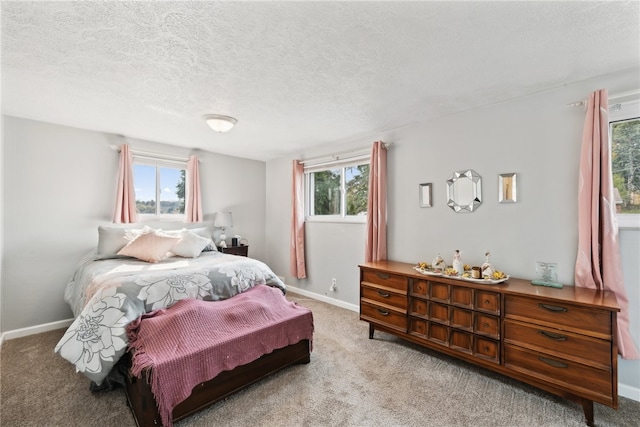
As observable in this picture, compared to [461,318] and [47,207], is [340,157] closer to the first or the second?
[461,318]

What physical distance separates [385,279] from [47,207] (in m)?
3.70

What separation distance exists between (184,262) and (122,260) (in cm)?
68

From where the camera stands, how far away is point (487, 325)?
83.6 inches

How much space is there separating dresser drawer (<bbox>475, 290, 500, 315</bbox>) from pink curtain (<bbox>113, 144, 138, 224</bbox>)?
3.84 metres

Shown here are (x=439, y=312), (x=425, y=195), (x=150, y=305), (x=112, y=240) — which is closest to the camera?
(x=150, y=305)

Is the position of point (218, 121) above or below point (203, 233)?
above

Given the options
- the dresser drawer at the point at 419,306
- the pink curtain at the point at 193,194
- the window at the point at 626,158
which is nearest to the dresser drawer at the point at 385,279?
the dresser drawer at the point at 419,306

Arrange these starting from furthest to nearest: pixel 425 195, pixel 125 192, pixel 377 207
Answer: pixel 125 192
pixel 377 207
pixel 425 195

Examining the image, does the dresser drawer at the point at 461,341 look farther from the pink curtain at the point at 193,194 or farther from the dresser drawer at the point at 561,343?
the pink curtain at the point at 193,194

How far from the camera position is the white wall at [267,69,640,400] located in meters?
2.14

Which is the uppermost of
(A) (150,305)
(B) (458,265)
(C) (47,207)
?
(C) (47,207)

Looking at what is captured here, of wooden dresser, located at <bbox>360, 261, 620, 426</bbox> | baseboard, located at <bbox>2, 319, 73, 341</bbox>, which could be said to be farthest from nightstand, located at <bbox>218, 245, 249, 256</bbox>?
wooden dresser, located at <bbox>360, 261, 620, 426</bbox>

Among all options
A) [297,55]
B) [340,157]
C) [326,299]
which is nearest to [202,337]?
[297,55]

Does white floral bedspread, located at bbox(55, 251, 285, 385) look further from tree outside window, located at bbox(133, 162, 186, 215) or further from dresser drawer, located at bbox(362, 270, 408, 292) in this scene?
tree outside window, located at bbox(133, 162, 186, 215)
